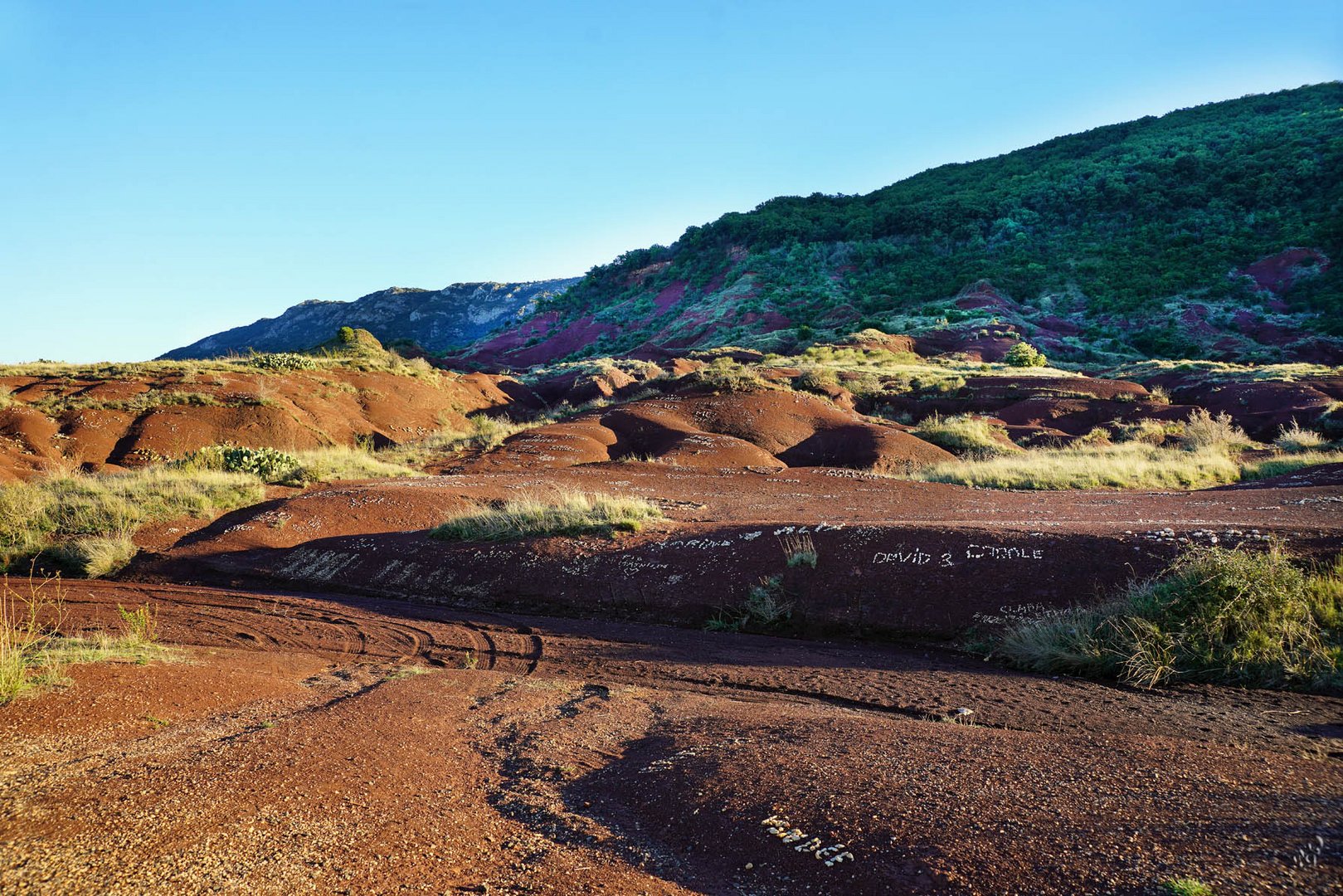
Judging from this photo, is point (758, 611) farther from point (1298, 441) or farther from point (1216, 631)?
point (1298, 441)

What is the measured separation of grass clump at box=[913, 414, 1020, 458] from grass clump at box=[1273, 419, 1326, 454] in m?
7.17

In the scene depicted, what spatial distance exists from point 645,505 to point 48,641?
861cm

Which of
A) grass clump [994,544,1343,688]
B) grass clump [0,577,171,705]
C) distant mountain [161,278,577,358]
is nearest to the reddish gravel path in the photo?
grass clump [0,577,171,705]

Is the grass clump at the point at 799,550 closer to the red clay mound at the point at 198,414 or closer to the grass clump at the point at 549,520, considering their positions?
the grass clump at the point at 549,520

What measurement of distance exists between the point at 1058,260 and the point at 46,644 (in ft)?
208

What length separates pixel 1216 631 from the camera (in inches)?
260

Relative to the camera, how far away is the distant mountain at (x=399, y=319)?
114688mm

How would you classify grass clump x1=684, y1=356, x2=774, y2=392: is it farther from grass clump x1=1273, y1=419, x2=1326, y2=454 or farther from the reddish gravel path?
the reddish gravel path

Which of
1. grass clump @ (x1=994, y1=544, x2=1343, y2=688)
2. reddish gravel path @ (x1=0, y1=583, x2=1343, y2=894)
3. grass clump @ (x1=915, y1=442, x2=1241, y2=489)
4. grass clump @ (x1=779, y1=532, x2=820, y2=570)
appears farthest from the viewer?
grass clump @ (x1=915, y1=442, x2=1241, y2=489)

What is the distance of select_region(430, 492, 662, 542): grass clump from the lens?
1240cm

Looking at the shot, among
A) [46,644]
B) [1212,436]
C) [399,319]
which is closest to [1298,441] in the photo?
[1212,436]

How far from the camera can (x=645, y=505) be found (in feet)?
45.4

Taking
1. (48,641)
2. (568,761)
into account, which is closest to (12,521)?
(48,641)

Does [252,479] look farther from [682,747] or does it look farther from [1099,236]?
[1099,236]
